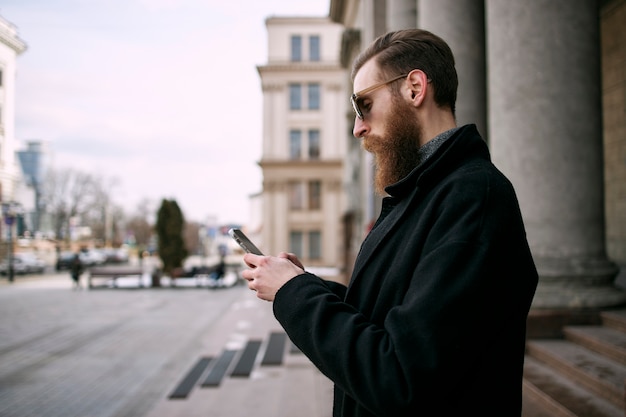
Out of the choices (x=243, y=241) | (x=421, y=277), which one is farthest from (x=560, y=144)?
(x=421, y=277)

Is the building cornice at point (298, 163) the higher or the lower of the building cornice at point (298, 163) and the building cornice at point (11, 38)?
the higher

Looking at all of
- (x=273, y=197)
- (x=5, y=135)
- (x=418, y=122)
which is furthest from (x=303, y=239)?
(x=418, y=122)

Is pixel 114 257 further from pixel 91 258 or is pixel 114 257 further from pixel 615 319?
pixel 615 319

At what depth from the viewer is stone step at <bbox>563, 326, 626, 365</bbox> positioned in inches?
179

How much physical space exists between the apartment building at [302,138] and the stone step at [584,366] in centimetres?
3731

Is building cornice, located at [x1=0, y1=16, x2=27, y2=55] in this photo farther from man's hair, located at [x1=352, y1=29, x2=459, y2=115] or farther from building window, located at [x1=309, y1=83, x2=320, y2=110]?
building window, located at [x1=309, y1=83, x2=320, y2=110]

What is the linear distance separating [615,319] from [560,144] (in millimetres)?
1993

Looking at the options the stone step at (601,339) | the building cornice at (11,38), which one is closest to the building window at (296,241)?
the building cornice at (11,38)

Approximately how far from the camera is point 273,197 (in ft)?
141

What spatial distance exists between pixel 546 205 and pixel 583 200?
42cm

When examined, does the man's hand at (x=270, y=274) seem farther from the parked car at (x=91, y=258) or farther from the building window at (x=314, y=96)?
the parked car at (x=91, y=258)

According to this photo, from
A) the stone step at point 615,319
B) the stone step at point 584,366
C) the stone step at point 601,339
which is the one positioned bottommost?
the stone step at point 584,366

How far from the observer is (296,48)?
43375 millimetres

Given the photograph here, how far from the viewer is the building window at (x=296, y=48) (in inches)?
1706
